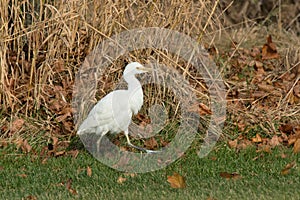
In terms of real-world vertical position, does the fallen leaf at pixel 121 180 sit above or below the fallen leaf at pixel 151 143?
above

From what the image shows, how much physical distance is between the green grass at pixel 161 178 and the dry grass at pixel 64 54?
578 mm

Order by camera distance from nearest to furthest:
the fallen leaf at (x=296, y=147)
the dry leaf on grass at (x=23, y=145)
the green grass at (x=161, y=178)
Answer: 1. the green grass at (x=161, y=178)
2. the fallen leaf at (x=296, y=147)
3. the dry leaf on grass at (x=23, y=145)

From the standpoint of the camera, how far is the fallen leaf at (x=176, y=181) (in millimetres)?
5262

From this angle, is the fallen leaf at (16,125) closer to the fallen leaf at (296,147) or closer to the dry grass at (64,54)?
the dry grass at (64,54)

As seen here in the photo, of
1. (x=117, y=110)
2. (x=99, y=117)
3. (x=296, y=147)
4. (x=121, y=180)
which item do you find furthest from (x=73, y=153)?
(x=296, y=147)

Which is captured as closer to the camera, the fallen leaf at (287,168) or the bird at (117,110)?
the fallen leaf at (287,168)

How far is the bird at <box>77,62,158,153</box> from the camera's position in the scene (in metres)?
5.91

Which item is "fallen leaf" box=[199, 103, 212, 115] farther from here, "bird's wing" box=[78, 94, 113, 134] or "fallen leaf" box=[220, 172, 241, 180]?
"fallen leaf" box=[220, 172, 241, 180]

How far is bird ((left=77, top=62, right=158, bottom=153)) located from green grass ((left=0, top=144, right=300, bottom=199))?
0.29m

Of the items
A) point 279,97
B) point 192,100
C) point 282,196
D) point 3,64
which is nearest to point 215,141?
point 192,100

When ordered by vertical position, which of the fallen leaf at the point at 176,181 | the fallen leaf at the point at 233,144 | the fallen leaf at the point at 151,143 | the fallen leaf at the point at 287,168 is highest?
the fallen leaf at the point at 287,168

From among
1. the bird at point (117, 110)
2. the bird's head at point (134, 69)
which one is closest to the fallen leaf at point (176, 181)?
the bird at point (117, 110)

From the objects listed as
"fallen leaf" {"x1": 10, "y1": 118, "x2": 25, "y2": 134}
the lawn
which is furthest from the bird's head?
"fallen leaf" {"x1": 10, "y1": 118, "x2": 25, "y2": 134}

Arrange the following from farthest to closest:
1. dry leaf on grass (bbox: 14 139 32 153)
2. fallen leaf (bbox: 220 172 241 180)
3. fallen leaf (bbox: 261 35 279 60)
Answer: fallen leaf (bbox: 261 35 279 60), dry leaf on grass (bbox: 14 139 32 153), fallen leaf (bbox: 220 172 241 180)
